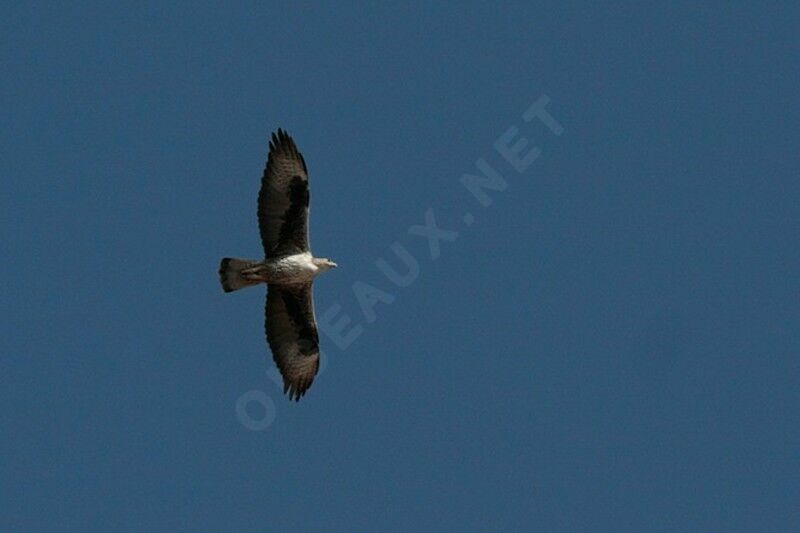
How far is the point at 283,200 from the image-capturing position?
91.0ft

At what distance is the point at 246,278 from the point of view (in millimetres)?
27953

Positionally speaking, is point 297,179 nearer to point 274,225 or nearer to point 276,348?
point 274,225

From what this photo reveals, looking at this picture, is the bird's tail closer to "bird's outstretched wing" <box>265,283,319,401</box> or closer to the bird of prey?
the bird of prey

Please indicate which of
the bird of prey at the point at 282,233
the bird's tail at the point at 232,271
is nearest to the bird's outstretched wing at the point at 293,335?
the bird of prey at the point at 282,233

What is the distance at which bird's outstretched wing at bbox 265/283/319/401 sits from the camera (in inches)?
1130

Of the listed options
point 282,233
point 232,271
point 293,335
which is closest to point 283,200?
point 282,233

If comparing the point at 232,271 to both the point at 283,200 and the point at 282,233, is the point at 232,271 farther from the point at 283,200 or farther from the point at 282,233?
the point at 283,200

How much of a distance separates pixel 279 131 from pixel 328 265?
2500mm

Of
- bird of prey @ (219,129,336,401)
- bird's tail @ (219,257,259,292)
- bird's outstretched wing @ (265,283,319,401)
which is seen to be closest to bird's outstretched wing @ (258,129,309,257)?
bird of prey @ (219,129,336,401)

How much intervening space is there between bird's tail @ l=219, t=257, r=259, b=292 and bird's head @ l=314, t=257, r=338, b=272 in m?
1.09

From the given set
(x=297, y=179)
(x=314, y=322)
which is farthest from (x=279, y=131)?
(x=314, y=322)

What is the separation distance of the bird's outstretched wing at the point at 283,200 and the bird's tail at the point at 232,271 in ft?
1.40

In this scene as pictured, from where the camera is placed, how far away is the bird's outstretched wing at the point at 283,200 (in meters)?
27.7

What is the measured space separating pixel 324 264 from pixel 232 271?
1.62 metres
